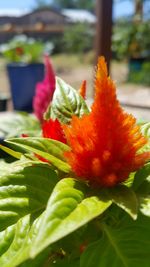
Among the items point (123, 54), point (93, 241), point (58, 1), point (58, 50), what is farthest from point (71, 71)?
point (58, 1)

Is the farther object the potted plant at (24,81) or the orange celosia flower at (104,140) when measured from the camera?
the potted plant at (24,81)

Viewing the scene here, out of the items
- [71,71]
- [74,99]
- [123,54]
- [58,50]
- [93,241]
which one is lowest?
[58,50]

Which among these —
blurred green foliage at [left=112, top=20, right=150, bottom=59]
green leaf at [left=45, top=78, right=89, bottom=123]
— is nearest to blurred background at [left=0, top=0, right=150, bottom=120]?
blurred green foliage at [left=112, top=20, right=150, bottom=59]

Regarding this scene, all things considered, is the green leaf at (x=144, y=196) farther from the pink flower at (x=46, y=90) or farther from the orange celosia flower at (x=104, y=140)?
the pink flower at (x=46, y=90)

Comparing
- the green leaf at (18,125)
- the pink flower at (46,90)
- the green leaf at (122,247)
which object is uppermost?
the green leaf at (122,247)

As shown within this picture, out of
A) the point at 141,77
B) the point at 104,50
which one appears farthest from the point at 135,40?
the point at 104,50

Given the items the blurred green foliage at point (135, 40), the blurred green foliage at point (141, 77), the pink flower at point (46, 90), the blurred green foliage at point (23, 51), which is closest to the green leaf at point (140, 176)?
the pink flower at point (46, 90)

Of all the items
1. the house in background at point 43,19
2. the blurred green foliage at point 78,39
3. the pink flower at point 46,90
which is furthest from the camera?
the house in background at point 43,19

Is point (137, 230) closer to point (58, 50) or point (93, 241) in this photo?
point (93, 241)
